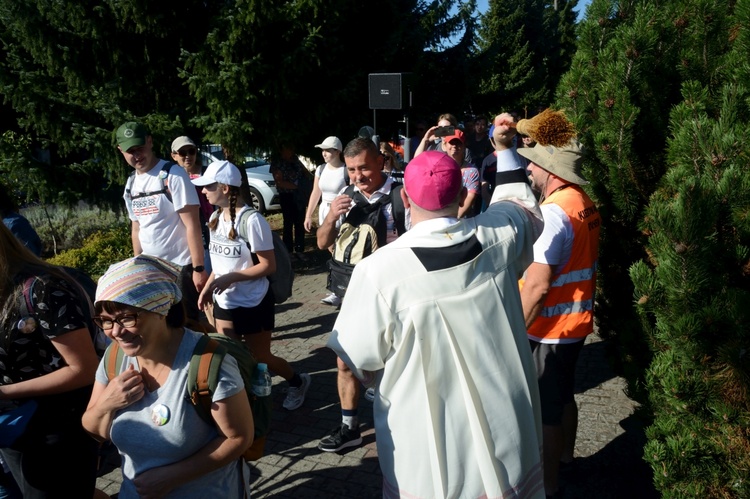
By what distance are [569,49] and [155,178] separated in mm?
37916

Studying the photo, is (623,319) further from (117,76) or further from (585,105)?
(117,76)

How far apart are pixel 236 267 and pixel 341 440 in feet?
4.59

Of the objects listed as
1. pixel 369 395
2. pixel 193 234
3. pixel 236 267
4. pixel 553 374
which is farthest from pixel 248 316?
pixel 553 374

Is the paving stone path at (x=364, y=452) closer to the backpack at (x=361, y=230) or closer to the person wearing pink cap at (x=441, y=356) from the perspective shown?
the backpack at (x=361, y=230)

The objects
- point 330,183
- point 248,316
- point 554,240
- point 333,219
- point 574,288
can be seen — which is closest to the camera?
point 554,240

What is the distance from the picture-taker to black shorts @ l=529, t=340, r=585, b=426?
130 inches

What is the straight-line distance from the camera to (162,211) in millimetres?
4781

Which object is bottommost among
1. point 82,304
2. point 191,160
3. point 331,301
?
point 331,301

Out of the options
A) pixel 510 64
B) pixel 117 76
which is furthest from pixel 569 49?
pixel 117 76

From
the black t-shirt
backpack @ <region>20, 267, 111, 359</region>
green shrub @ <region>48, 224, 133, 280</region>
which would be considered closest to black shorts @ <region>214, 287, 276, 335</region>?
backpack @ <region>20, 267, 111, 359</region>

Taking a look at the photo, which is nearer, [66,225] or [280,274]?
[280,274]

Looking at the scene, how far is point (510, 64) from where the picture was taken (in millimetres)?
31000

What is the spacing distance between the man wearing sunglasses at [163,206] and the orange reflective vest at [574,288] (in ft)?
8.54

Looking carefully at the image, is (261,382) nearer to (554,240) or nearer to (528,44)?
(554,240)
